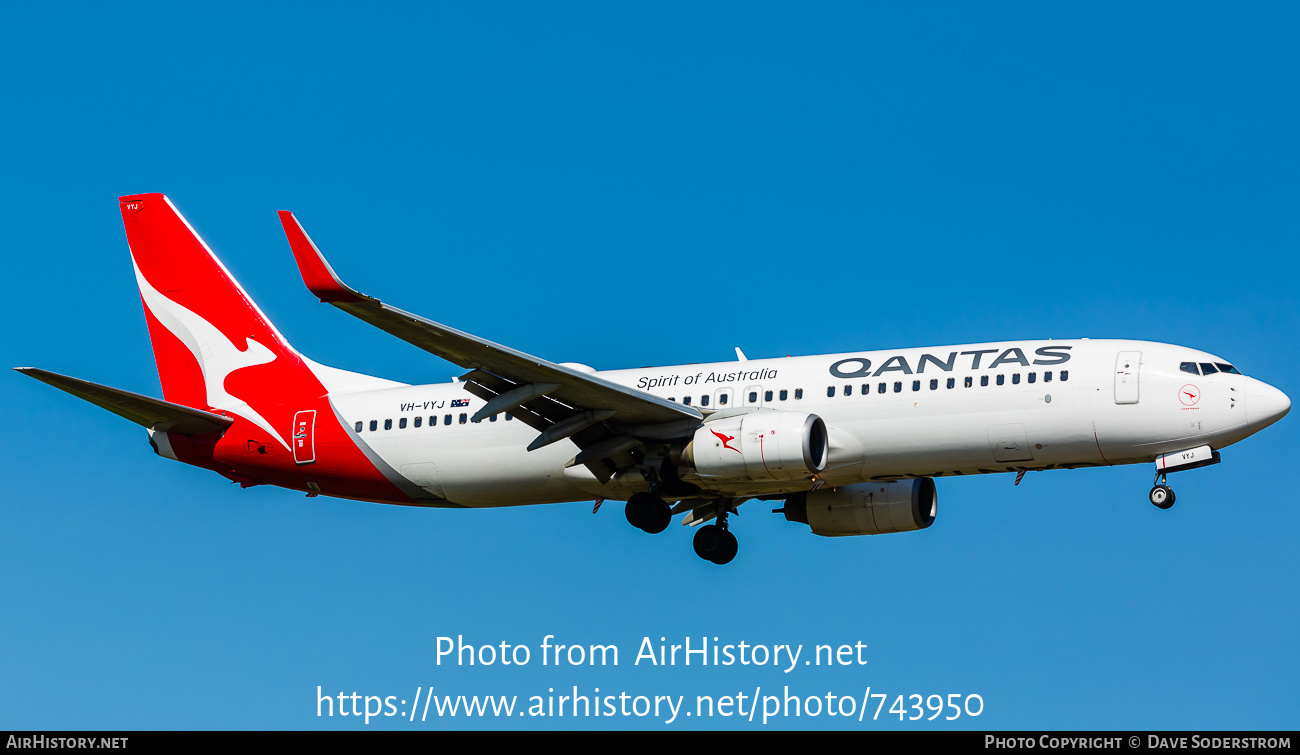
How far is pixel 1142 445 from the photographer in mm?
33031

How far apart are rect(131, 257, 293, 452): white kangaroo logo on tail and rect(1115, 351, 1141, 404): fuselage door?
811 inches

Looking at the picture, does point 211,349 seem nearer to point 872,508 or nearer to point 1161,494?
point 872,508

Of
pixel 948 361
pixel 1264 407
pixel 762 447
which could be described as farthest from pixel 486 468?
pixel 1264 407

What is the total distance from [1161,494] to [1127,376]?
2.59 metres

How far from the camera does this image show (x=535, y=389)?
109 ft

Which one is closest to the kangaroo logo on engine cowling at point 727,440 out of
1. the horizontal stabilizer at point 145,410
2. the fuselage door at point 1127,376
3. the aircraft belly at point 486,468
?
the aircraft belly at point 486,468

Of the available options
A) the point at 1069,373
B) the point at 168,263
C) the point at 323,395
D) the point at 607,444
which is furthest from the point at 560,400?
the point at 168,263

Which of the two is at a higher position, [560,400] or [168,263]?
[168,263]

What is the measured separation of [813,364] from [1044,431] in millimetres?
5452

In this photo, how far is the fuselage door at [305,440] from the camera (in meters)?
39.1

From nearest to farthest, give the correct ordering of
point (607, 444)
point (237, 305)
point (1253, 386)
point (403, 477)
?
point (1253, 386)
point (607, 444)
point (403, 477)
point (237, 305)

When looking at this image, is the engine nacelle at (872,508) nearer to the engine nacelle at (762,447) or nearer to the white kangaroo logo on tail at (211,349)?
the engine nacelle at (762,447)

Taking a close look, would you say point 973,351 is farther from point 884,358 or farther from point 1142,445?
point 1142,445
